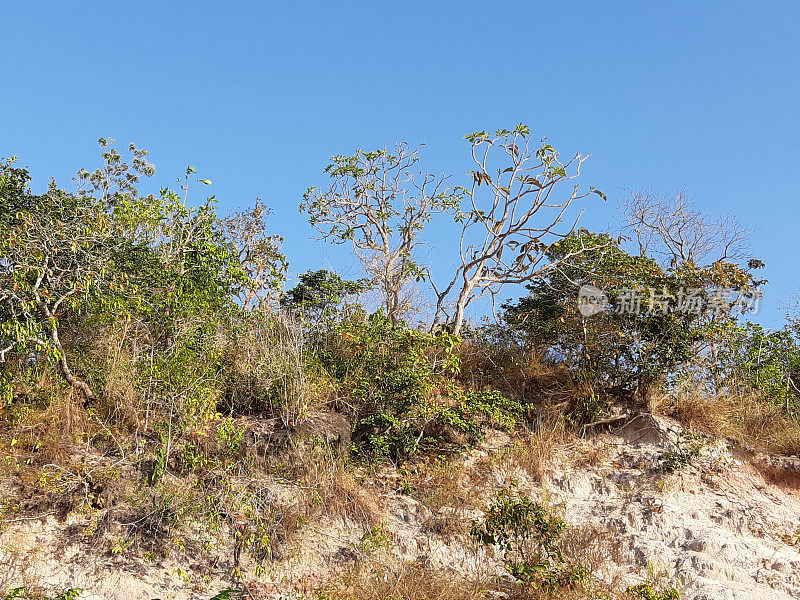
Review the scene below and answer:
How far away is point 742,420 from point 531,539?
5.00 metres

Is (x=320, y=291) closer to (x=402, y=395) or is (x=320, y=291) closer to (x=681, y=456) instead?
(x=402, y=395)

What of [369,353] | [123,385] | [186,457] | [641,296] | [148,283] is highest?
[641,296]

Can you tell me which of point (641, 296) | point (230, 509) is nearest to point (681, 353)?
point (641, 296)

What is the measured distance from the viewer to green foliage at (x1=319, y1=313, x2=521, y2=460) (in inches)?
388

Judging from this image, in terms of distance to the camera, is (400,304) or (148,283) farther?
(400,304)

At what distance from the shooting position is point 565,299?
38.6ft

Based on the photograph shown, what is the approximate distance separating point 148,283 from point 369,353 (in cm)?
340

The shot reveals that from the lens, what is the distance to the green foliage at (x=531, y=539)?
24.1 ft

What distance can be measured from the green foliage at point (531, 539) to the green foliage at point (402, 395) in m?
2.23

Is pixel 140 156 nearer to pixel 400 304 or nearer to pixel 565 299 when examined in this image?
pixel 400 304

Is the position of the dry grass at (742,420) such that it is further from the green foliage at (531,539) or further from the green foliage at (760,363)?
the green foliage at (531,539)

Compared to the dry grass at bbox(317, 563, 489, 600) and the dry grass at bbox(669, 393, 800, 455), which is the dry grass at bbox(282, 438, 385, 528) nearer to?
the dry grass at bbox(317, 563, 489, 600)

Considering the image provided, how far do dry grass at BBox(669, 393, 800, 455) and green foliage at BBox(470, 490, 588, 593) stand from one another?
4.24 meters

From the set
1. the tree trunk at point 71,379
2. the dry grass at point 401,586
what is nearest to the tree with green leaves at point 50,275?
the tree trunk at point 71,379
